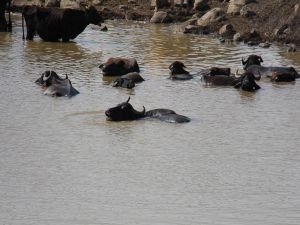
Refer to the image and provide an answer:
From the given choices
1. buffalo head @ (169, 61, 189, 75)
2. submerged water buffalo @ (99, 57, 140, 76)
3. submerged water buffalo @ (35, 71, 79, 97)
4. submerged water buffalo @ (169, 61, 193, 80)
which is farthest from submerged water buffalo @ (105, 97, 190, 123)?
submerged water buffalo @ (99, 57, 140, 76)

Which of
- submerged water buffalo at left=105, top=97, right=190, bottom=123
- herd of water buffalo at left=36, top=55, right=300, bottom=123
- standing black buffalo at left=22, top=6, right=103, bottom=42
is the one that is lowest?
standing black buffalo at left=22, top=6, right=103, bottom=42

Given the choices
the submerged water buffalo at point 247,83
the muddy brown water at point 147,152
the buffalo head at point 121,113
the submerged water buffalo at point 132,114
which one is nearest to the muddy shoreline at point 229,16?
the muddy brown water at point 147,152

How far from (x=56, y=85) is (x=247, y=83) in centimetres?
358

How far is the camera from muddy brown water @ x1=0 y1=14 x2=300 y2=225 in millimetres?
10453

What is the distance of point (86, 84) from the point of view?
1819 cm

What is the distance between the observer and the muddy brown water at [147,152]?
412 inches

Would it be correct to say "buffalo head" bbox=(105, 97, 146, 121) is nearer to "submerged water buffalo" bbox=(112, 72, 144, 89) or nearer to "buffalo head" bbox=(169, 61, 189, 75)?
"submerged water buffalo" bbox=(112, 72, 144, 89)

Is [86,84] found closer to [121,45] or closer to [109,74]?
[109,74]

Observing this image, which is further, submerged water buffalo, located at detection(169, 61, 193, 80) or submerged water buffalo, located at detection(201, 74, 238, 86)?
submerged water buffalo, located at detection(169, 61, 193, 80)

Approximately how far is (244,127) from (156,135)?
61.0 inches

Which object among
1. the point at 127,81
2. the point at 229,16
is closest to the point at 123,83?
the point at 127,81

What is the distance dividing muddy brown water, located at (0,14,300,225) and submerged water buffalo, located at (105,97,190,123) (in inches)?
6.2

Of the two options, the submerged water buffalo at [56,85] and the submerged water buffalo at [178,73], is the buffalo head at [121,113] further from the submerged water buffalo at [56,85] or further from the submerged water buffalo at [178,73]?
the submerged water buffalo at [178,73]

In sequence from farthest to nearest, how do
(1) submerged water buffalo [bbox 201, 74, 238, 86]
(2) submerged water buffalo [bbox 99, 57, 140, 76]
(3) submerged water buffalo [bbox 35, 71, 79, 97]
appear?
(2) submerged water buffalo [bbox 99, 57, 140, 76] → (1) submerged water buffalo [bbox 201, 74, 238, 86] → (3) submerged water buffalo [bbox 35, 71, 79, 97]
